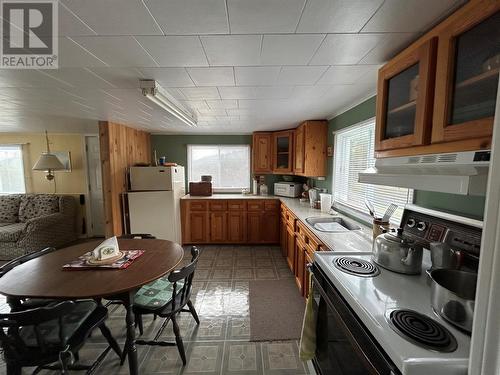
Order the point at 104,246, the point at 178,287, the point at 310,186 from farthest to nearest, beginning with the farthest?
1. the point at 310,186
2. the point at 178,287
3. the point at 104,246

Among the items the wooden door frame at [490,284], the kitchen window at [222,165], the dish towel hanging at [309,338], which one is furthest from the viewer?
the kitchen window at [222,165]

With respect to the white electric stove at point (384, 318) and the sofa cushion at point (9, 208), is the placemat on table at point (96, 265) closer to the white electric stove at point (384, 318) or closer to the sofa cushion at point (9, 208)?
the white electric stove at point (384, 318)

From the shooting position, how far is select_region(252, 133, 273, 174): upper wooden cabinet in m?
4.18

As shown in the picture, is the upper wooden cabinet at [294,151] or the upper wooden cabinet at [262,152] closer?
the upper wooden cabinet at [294,151]

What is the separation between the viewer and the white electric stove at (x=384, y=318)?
64 cm

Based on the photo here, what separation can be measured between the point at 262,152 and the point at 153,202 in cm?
216

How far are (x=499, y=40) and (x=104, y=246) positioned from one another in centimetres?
246

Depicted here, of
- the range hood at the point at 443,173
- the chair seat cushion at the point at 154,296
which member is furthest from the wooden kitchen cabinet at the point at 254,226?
the range hood at the point at 443,173

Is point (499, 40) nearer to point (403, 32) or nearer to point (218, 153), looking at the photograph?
point (403, 32)

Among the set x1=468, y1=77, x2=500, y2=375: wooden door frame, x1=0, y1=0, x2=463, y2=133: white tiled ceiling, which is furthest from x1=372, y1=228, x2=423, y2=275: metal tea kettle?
x1=0, y1=0, x2=463, y2=133: white tiled ceiling

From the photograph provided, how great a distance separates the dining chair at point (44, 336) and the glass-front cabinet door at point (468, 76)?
201 centimetres

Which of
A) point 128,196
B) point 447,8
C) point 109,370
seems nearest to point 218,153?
point 128,196

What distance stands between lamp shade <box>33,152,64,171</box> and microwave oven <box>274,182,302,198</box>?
13.4 ft

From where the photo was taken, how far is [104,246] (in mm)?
1731
